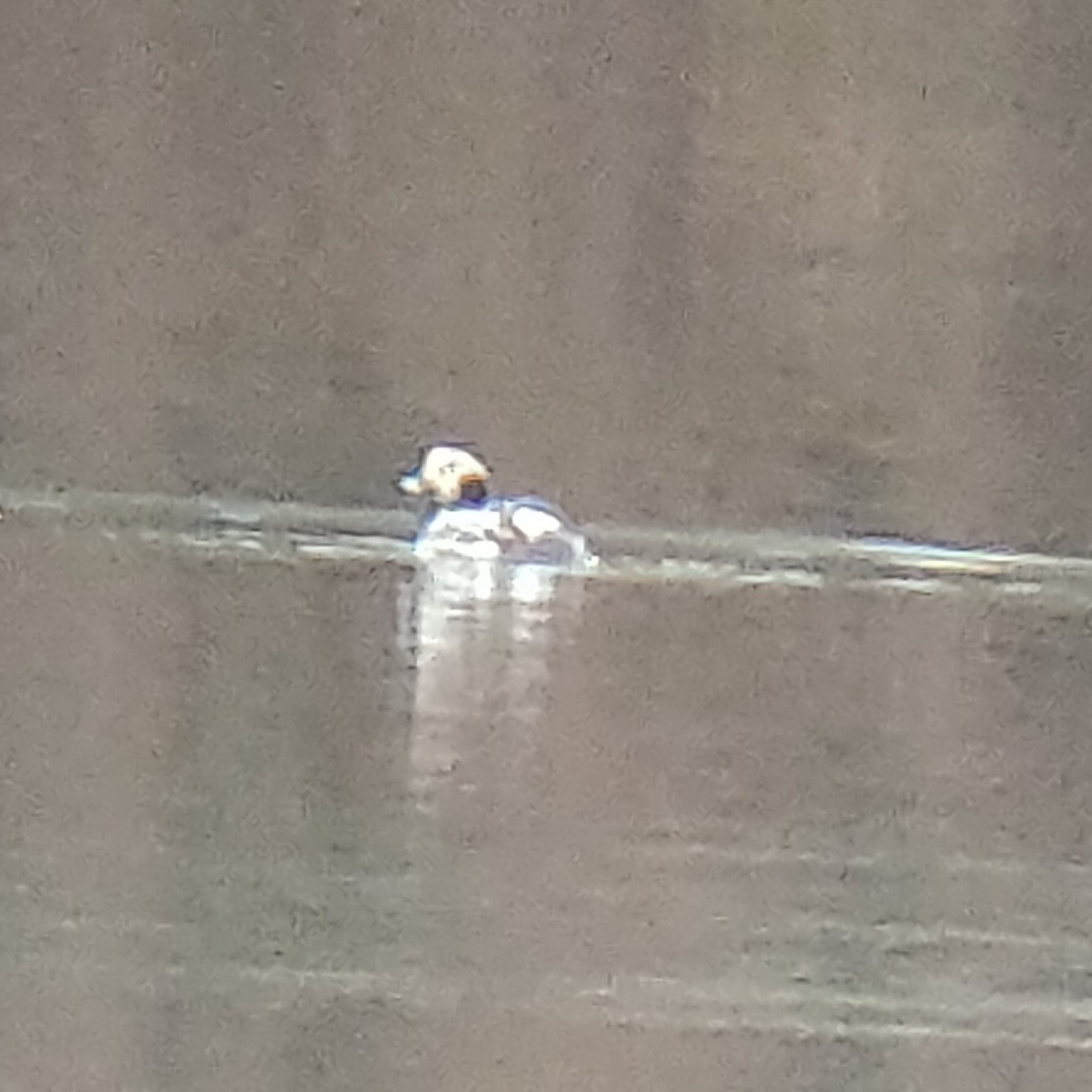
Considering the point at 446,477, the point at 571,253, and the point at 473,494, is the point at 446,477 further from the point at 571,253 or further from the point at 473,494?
the point at 571,253

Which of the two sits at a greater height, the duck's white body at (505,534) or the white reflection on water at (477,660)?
the duck's white body at (505,534)

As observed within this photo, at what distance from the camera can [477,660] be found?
730 millimetres

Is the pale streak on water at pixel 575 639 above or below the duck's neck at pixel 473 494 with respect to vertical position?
below

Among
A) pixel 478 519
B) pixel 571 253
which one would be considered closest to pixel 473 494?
pixel 478 519

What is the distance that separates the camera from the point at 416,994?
0.72 m

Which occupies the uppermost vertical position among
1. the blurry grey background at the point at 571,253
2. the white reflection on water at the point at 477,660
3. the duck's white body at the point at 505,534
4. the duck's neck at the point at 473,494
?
the blurry grey background at the point at 571,253

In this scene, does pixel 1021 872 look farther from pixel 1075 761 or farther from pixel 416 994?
pixel 416 994

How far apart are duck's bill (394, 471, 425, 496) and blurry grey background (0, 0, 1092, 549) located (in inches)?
0.7

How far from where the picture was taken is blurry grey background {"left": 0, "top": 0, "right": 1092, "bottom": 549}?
715 mm

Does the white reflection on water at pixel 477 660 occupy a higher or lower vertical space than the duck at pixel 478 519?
lower

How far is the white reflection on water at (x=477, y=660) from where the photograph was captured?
2.37 feet

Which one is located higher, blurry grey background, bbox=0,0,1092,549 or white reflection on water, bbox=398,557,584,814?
blurry grey background, bbox=0,0,1092,549

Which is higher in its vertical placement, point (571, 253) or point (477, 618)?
point (571, 253)

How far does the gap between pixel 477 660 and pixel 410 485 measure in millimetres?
92
